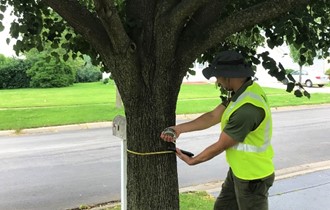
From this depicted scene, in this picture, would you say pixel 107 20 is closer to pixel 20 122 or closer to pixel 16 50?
pixel 16 50

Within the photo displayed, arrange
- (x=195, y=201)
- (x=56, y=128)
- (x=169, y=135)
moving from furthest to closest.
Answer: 1. (x=56, y=128)
2. (x=195, y=201)
3. (x=169, y=135)

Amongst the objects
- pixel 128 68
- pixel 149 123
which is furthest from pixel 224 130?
pixel 128 68

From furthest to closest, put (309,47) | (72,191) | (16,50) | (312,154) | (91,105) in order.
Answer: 1. (91,105)
2. (312,154)
3. (72,191)
4. (16,50)
5. (309,47)

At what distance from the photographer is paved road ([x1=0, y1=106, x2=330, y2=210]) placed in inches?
245

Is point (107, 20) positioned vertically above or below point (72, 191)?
above

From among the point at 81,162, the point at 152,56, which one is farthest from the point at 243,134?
the point at 81,162

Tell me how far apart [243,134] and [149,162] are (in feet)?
2.16

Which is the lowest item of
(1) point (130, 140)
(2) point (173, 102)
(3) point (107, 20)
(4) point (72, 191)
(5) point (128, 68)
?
(4) point (72, 191)

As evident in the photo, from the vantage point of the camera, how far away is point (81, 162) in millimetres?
8289

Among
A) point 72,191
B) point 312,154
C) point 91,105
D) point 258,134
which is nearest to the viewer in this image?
point 258,134

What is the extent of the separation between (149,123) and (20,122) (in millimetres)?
11808

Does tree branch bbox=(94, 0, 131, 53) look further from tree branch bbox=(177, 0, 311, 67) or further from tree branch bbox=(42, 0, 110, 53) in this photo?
tree branch bbox=(177, 0, 311, 67)

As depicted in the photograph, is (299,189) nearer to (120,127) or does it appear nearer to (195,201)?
(195,201)

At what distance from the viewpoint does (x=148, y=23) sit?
2.90 m
